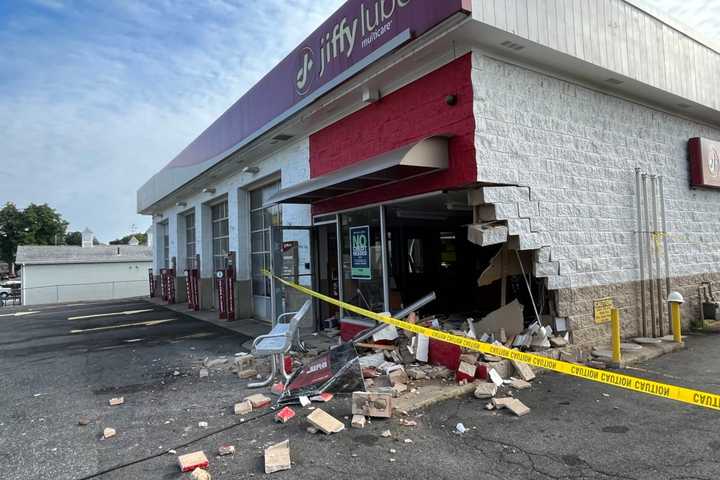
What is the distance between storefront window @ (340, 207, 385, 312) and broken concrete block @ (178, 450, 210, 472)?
182 inches

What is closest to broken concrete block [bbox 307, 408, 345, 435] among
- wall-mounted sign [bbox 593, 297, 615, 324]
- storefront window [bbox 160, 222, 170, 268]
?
wall-mounted sign [bbox 593, 297, 615, 324]

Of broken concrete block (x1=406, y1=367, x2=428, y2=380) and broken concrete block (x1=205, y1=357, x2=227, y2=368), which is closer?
broken concrete block (x1=406, y1=367, x2=428, y2=380)

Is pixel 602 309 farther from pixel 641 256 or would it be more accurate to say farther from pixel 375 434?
pixel 375 434

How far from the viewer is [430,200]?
7617mm

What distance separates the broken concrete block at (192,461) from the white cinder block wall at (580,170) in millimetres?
4624

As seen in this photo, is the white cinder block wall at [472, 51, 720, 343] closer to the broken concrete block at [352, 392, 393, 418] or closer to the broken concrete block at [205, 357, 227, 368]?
the broken concrete block at [352, 392, 393, 418]

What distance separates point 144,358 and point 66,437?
394cm

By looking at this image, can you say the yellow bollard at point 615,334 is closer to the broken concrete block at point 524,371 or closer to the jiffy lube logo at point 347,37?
the broken concrete block at point 524,371

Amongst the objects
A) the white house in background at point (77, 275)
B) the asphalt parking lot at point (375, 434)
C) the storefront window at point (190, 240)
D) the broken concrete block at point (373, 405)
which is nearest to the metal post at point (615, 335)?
the asphalt parking lot at point (375, 434)

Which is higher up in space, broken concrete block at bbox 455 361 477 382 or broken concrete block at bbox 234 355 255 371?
broken concrete block at bbox 455 361 477 382

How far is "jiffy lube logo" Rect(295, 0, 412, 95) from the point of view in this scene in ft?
22.3

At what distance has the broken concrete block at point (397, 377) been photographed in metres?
5.84

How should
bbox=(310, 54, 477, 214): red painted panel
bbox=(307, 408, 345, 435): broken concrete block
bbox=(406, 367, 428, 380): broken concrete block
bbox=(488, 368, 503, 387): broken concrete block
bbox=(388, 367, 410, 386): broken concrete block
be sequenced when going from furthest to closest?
bbox=(310, 54, 477, 214): red painted panel → bbox=(406, 367, 428, 380): broken concrete block → bbox=(388, 367, 410, 386): broken concrete block → bbox=(488, 368, 503, 387): broken concrete block → bbox=(307, 408, 345, 435): broken concrete block

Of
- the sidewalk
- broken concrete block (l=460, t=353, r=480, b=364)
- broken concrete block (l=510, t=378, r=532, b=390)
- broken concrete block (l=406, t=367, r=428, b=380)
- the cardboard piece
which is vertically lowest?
the sidewalk
